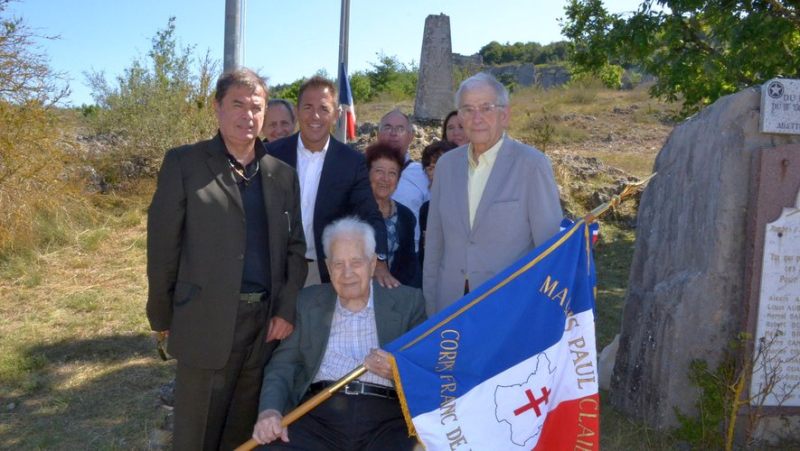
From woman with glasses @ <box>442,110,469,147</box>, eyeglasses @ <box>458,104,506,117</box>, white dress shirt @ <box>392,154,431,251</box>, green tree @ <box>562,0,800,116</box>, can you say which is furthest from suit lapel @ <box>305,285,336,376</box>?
green tree @ <box>562,0,800,116</box>

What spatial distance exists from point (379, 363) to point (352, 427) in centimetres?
34

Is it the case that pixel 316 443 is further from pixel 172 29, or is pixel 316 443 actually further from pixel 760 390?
pixel 172 29

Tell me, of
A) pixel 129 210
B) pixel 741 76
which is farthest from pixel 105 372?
pixel 741 76

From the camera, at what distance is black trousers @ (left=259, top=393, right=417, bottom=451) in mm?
3211

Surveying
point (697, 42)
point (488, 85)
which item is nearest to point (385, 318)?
point (488, 85)

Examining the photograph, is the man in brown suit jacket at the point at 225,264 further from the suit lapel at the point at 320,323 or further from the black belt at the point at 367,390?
the black belt at the point at 367,390

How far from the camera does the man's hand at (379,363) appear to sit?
313 centimetres

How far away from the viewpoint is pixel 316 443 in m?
3.22

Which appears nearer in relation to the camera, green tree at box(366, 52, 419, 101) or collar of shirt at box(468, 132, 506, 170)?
collar of shirt at box(468, 132, 506, 170)

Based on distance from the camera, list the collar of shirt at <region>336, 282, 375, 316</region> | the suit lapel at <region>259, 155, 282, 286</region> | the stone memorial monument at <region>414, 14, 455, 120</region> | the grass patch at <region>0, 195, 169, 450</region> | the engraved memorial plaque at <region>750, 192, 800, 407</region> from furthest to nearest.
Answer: the stone memorial monument at <region>414, 14, 455, 120</region> < the grass patch at <region>0, 195, 169, 450</region> < the engraved memorial plaque at <region>750, 192, 800, 407</region> < the collar of shirt at <region>336, 282, 375, 316</region> < the suit lapel at <region>259, 155, 282, 286</region>

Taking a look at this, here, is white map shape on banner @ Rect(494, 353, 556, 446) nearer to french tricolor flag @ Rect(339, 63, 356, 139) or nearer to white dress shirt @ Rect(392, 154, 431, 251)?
white dress shirt @ Rect(392, 154, 431, 251)

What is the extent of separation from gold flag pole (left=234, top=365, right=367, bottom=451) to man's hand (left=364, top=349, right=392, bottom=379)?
31 mm

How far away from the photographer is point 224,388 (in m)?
3.35

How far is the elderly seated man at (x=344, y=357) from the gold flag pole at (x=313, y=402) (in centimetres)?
3
